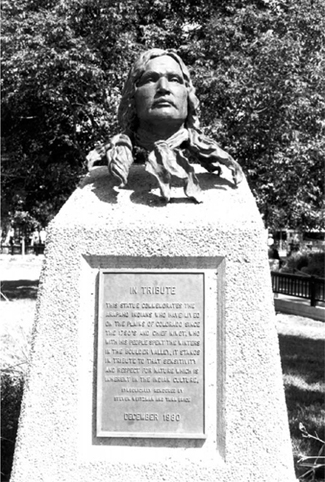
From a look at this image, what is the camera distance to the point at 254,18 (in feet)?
35.1

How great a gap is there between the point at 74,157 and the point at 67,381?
10.4 metres

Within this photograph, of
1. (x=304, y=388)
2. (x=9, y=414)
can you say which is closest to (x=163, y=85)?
(x=9, y=414)

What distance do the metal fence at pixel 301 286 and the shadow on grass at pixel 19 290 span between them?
6.06 metres

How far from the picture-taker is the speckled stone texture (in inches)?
125

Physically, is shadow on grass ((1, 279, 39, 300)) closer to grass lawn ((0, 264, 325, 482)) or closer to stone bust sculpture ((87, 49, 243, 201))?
grass lawn ((0, 264, 325, 482))

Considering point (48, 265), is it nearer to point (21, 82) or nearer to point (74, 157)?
point (21, 82)

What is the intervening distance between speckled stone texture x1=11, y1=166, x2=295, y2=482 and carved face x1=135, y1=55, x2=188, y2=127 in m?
0.65

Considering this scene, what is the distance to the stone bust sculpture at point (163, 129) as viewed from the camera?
11.4 ft

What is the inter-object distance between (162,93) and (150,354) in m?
1.57

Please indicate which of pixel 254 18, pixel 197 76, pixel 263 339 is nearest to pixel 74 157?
pixel 197 76

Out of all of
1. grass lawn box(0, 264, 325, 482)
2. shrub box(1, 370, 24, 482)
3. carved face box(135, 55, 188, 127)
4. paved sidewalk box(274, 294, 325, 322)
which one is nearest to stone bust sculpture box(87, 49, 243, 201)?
carved face box(135, 55, 188, 127)

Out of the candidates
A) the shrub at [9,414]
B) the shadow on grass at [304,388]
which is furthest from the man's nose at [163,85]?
the shadow on grass at [304,388]

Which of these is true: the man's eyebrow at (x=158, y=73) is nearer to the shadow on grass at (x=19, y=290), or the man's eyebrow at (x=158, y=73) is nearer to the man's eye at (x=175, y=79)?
the man's eye at (x=175, y=79)

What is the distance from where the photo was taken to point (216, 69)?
1052 centimetres
